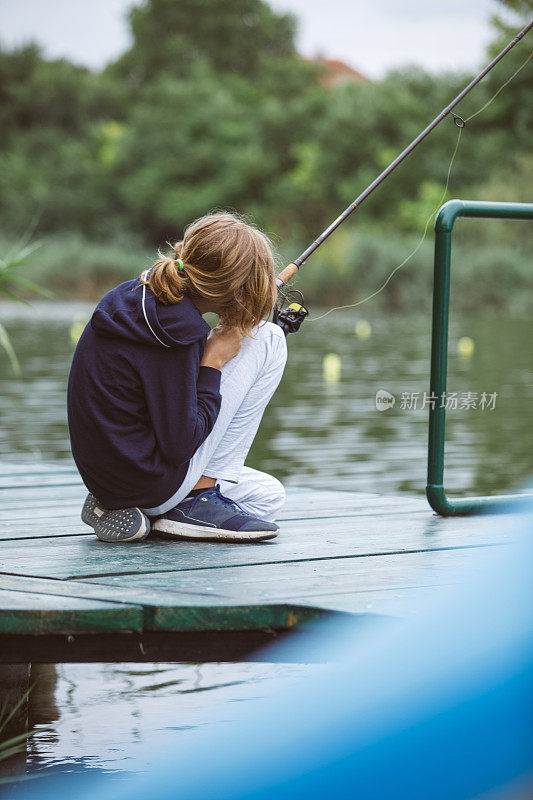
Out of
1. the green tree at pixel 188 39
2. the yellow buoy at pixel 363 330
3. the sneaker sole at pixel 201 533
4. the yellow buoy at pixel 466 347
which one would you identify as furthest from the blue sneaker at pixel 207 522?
the green tree at pixel 188 39

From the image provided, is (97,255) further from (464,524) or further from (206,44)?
(464,524)

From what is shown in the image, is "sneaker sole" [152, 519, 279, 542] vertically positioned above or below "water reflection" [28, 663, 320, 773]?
above

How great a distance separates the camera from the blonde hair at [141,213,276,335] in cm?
306

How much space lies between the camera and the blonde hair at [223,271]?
121 inches

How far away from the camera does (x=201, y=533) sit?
10.8 ft

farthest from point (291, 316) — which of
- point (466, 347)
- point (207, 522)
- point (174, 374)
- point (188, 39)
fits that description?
point (188, 39)

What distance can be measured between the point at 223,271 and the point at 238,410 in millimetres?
410

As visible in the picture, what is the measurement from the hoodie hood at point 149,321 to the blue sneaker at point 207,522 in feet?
1.51

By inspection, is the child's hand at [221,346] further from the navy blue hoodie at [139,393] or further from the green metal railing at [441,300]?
the green metal railing at [441,300]

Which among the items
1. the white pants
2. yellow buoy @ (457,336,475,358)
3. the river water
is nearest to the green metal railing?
the river water

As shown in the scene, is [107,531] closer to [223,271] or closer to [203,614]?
[223,271]

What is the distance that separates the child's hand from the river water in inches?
29.8

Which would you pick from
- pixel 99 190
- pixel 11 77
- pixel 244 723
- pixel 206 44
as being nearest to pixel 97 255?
pixel 99 190

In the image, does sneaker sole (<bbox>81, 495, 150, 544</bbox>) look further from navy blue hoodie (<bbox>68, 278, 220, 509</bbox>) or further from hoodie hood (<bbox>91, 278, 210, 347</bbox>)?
hoodie hood (<bbox>91, 278, 210, 347</bbox>)
